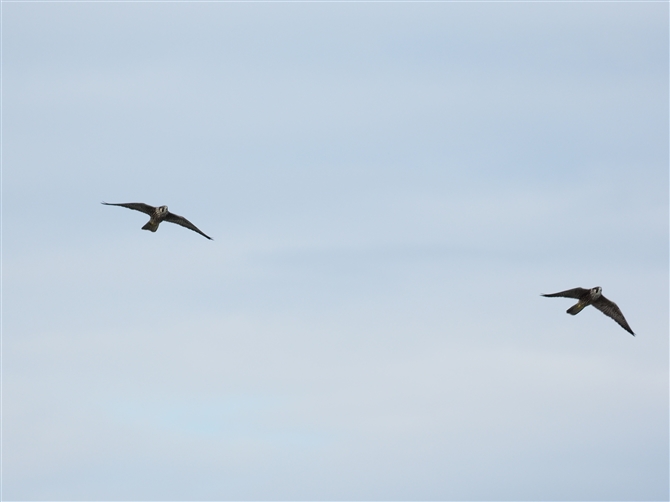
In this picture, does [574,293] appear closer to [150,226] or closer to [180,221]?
[180,221]

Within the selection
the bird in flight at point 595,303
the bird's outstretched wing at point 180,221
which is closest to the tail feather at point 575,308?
the bird in flight at point 595,303

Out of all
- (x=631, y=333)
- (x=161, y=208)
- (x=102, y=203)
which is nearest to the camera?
(x=102, y=203)

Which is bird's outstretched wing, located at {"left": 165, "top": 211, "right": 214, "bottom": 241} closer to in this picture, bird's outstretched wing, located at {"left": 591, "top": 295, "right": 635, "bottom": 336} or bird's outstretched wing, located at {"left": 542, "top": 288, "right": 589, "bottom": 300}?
bird's outstretched wing, located at {"left": 542, "top": 288, "right": 589, "bottom": 300}

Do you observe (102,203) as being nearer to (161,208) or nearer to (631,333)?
(161,208)

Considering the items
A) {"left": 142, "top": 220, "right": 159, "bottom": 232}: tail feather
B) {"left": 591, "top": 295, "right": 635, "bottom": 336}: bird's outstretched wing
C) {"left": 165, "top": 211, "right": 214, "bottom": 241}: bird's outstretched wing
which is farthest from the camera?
{"left": 165, "top": 211, "right": 214, "bottom": 241}: bird's outstretched wing

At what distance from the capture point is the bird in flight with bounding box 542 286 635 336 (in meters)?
52.2

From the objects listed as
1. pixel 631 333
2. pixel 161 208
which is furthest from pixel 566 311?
pixel 161 208

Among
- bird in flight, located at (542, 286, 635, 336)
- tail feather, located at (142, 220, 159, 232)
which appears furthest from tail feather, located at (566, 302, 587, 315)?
tail feather, located at (142, 220, 159, 232)

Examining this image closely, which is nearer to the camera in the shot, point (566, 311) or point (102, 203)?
point (102, 203)

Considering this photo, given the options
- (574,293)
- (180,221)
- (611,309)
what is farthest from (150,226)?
(611,309)

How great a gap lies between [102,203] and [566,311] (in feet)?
73.6

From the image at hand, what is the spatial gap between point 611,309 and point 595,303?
840mm

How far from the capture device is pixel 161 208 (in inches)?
2184

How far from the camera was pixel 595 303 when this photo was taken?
53438 mm
